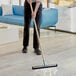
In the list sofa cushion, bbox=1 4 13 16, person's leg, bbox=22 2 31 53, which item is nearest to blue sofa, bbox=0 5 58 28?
sofa cushion, bbox=1 4 13 16

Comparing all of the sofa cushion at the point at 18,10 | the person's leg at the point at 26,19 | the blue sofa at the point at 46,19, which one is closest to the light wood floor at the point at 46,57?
the person's leg at the point at 26,19

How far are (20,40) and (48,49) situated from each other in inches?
43.5

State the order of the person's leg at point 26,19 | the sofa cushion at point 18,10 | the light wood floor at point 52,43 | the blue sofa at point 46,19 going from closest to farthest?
the person's leg at point 26,19 < the light wood floor at point 52,43 < the blue sofa at point 46,19 < the sofa cushion at point 18,10

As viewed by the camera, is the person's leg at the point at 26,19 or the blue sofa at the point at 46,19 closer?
the person's leg at the point at 26,19

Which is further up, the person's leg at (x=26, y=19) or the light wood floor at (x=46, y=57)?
the person's leg at (x=26, y=19)

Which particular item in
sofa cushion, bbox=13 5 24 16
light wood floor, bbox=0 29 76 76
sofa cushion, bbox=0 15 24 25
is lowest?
light wood floor, bbox=0 29 76 76

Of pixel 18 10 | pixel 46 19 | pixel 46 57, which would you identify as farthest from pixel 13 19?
pixel 46 57

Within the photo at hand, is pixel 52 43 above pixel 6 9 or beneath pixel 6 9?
beneath

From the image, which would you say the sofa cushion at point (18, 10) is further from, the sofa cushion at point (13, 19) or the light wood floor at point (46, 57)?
the light wood floor at point (46, 57)

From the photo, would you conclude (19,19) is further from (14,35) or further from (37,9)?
(37,9)

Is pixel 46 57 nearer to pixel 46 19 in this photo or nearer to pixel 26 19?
pixel 26 19

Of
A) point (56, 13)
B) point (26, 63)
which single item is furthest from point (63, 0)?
point (26, 63)

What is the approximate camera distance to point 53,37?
611 centimetres

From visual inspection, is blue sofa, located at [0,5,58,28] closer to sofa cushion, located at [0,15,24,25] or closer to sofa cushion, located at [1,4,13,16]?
sofa cushion, located at [0,15,24,25]
